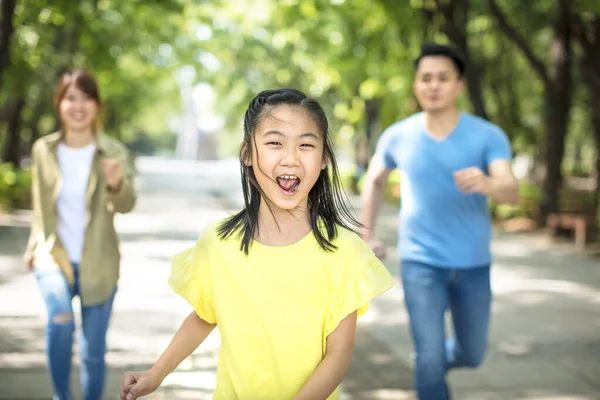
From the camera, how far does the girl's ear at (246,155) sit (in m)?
2.33

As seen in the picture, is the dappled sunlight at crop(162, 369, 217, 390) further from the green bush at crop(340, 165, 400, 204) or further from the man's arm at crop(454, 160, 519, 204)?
the green bush at crop(340, 165, 400, 204)

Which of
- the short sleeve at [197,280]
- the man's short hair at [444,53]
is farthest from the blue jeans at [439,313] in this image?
the short sleeve at [197,280]

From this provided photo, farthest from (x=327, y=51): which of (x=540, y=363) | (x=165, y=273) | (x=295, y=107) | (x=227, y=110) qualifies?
(x=227, y=110)

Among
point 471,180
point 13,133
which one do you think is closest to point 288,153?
point 471,180

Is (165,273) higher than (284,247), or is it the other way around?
(284,247)

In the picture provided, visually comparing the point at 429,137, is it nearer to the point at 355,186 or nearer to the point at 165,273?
the point at 165,273

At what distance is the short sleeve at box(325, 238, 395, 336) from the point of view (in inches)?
88.4

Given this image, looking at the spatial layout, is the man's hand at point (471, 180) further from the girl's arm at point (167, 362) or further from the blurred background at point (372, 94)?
the girl's arm at point (167, 362)

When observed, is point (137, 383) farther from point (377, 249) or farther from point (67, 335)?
point (67, 335)

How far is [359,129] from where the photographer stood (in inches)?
1206

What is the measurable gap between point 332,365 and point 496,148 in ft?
7.05

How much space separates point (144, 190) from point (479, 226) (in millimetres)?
27477

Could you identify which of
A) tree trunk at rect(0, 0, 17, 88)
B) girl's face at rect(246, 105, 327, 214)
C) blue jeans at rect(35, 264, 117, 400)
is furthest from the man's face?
tree trunk at rect(0, 0, 17, 88)

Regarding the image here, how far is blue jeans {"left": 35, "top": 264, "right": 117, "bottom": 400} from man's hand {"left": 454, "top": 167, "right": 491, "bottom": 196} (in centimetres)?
198
